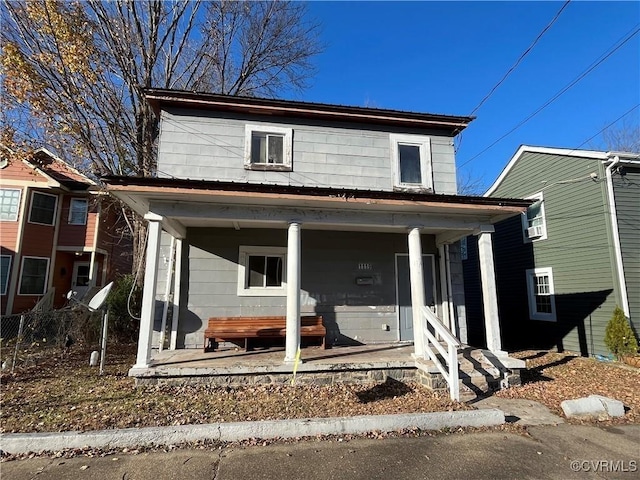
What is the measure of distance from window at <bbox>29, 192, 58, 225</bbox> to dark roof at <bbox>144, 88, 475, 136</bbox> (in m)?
10.0

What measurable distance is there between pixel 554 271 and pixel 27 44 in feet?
59.6

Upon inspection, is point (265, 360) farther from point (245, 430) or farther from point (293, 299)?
point (245, 430)

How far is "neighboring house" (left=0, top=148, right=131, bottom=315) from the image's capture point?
13.7 m

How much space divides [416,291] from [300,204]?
2.70 meters

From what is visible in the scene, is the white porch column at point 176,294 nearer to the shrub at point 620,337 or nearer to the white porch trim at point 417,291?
the white porch trim at point 417,291

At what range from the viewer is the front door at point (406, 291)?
8211mm

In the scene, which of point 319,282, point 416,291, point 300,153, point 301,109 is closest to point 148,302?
point 319,282

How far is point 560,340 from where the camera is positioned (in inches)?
432

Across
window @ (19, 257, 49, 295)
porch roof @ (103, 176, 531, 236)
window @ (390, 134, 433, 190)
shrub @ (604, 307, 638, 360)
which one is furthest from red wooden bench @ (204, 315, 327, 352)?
window @ (19, 257, 49, 295)

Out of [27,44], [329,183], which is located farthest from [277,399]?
[27,44]

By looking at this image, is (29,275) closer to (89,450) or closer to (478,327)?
(89,450)

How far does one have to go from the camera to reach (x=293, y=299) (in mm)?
Result: 6066

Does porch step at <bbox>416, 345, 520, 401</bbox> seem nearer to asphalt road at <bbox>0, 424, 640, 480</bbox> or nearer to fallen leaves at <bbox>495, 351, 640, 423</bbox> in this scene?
fallen leaves at <bbox>495, 351, 640, 423</bbox>

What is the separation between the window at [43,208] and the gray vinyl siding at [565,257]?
61.9ft
